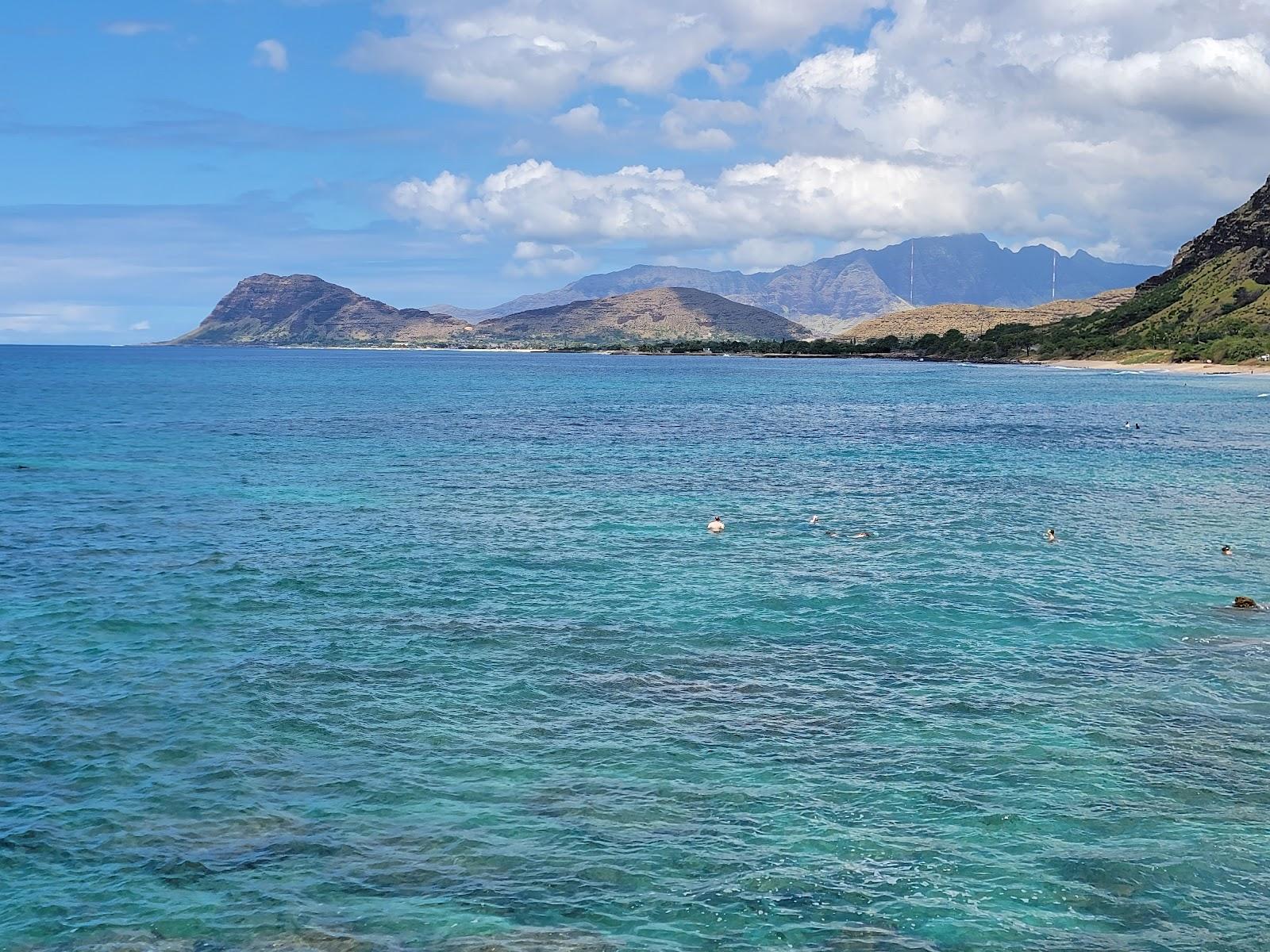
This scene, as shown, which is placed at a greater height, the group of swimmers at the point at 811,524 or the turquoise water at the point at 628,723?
the group of swimmers at the point at 811,524

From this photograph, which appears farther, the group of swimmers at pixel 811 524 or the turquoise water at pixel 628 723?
the group of swimmers at pixel 811 524

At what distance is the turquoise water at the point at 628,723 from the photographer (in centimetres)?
1714

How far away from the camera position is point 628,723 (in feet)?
80.8

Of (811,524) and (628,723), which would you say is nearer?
(628,723)

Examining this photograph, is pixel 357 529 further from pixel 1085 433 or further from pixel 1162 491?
pixel 1085 433

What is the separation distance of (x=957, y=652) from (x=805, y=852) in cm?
1336

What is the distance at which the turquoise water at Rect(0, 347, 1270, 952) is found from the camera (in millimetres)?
17141

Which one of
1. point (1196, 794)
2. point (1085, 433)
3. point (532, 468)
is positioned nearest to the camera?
point (1196, 794)

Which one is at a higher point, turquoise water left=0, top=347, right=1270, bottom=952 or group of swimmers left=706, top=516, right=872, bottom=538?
group of swimmers left=706, top=516, right=872, bottom=538

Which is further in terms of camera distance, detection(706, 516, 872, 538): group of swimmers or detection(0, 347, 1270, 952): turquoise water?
detection(706, 516, 872, 538): group of swimmers

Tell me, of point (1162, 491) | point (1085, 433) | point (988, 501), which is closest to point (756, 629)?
point (988, 501)

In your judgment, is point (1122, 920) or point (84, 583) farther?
point (84, 583)

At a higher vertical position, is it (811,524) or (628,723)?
(811,524)

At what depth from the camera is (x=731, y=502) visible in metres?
56.8
